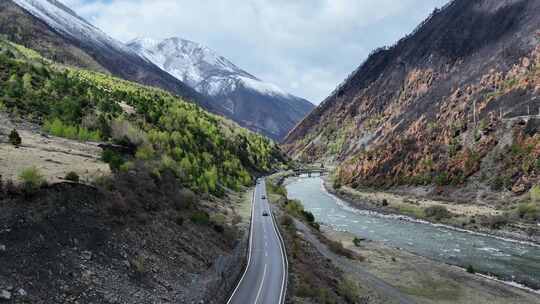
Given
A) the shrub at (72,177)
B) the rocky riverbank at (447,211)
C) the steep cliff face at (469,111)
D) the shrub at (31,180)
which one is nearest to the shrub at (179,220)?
the shrub at (72,177)

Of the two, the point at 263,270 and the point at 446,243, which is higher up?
the point at 446,243

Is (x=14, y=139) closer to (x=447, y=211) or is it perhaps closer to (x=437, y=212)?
(x=437, y=212)

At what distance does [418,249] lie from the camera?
55.0 m

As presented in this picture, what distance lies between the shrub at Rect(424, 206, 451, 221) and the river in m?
2.94

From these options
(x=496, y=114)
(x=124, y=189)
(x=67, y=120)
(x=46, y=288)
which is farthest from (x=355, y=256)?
(x=496, y=114)

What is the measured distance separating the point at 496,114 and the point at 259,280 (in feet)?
287

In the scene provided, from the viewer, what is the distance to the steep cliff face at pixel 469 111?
276 feet

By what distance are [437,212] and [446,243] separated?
17256 mm

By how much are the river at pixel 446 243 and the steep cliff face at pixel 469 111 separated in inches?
763

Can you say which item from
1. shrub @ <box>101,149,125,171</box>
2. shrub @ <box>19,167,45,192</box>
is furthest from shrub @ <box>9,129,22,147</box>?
shrub @ <box>19,167,45,192</box>

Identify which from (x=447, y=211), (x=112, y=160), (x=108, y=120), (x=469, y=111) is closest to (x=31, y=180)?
(x=112, y=160)

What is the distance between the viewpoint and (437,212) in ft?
243

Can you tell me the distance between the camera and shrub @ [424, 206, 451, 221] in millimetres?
72250

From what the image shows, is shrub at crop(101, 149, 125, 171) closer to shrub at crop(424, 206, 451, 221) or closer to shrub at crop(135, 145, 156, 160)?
shrub at crop(135, 145, 156, 160)
